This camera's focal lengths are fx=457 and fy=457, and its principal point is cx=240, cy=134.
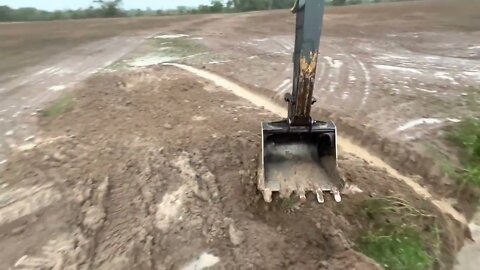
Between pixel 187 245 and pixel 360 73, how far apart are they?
220 inches

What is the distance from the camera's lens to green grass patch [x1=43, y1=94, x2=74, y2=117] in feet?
21.4

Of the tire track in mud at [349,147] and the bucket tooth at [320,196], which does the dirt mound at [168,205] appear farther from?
the tire track in mud at [349,147]

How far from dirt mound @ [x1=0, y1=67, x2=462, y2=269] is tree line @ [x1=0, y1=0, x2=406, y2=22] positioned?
16.3 m

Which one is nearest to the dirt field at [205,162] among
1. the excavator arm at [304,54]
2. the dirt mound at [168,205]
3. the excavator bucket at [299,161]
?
the dirt mound at [168,205]

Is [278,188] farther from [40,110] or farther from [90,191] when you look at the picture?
[40,110]

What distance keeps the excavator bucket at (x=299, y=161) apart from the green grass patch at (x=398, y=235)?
40 cm

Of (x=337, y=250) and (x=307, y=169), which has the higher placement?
(x=307, y=169)

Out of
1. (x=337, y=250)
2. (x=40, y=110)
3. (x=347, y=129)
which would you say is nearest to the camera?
(x=337, y=250)

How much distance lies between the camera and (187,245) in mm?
3748

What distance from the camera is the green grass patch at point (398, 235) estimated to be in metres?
3.74

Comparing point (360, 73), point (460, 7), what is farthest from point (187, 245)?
point (460, 7)

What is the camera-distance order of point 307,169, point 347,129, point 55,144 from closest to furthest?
point 307,169 → point 55,144 → point 347,129

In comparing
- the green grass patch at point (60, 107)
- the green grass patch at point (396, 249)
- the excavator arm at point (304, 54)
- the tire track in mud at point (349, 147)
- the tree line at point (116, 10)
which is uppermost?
the excavator arm at point (304, 54)

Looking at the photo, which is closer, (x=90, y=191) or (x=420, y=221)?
(x=420, y=221)
